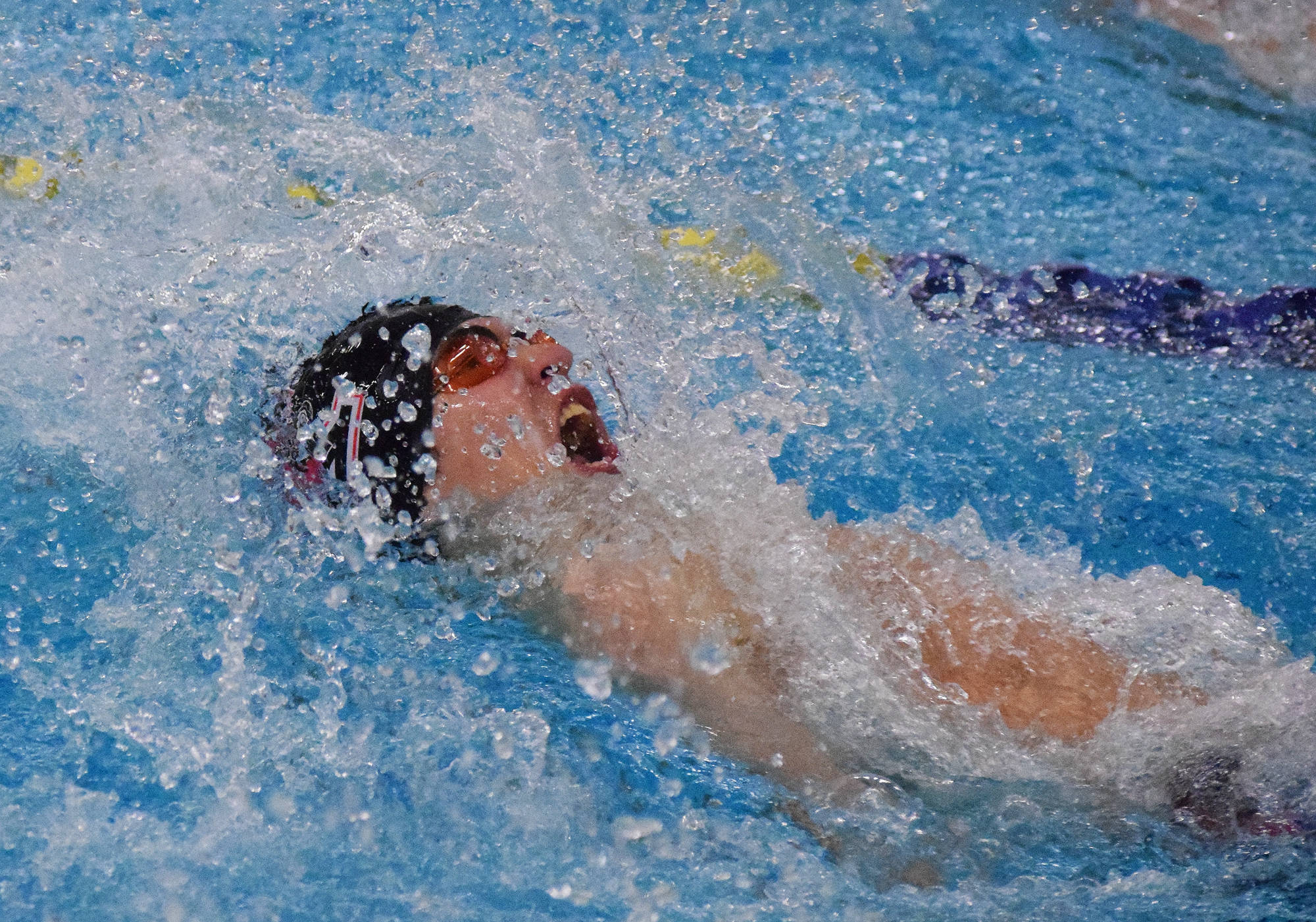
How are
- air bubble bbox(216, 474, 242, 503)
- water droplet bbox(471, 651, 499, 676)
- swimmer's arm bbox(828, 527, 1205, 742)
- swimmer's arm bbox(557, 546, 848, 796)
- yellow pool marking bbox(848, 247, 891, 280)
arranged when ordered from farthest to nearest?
1. yellow pool marking bbox(848, 247, 891, 280)
2. air bubble bbox(216, 474, 242, 503)
3. water droplet bbox(471, 651, 499, 676)
4. swimmer's arm bbox(557, 546, 848, 796)
5. swimmer's arm bbox(828, 527, 1205, 742)

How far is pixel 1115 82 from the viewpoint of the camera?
180cm

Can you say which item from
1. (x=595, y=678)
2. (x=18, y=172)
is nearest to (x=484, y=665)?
(x=595, y=678)

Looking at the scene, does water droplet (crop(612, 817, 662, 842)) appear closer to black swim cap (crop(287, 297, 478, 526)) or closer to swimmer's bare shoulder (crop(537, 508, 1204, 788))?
swimmer's bare shoulder (crop(537, 508, 1204, 788))

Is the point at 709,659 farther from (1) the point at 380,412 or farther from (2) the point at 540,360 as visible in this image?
(1) the point at 380,412

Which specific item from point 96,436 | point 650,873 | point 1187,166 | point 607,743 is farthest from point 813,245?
point 96,436

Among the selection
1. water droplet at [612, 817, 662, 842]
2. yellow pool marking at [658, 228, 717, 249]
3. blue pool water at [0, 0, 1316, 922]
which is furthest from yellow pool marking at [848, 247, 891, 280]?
water droplet at [612, 817, 662, 842]

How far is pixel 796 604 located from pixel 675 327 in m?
0.69

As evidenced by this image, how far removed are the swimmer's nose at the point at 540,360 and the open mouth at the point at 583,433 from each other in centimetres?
5

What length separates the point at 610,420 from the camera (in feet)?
7.49

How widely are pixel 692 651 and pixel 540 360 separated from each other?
0.57m

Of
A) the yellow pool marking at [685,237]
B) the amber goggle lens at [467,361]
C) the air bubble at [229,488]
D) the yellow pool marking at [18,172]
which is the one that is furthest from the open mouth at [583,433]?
the yellow pool marking at [18,172]

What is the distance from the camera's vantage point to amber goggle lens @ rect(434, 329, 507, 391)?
5.48 ft

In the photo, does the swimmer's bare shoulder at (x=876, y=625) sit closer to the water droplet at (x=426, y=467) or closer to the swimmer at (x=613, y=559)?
the swimmer at (x=613, y=559)

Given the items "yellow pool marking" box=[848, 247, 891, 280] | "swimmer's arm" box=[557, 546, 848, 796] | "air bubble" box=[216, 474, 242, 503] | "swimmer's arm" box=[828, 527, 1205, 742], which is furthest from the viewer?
"yellow pool marking" box=[848, 247, 891, 280]
